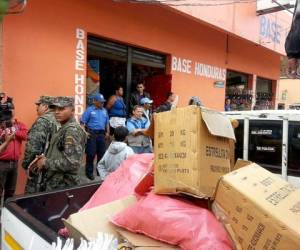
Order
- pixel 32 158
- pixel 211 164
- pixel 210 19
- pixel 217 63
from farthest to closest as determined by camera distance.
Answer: pixel 217 63
pixel 210 19
pixel 32 158
pixel 211 164

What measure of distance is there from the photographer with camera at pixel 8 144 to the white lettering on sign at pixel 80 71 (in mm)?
2140

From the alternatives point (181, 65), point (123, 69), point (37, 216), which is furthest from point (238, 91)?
point (37, 216)

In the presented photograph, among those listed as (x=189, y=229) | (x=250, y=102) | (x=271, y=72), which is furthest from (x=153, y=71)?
(x=189, y=229)

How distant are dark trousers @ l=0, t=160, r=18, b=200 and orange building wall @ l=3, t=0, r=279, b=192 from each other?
1195mm

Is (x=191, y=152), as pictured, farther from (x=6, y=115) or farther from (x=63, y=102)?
(x=6, y=115)

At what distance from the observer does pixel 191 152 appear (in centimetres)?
213

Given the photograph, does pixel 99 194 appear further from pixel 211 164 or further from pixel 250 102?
pixel 250 102

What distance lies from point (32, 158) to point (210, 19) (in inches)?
259

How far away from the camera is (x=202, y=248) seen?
69.2 inches

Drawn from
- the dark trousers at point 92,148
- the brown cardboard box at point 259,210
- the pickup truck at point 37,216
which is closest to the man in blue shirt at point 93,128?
the dark trousers at point 92,148

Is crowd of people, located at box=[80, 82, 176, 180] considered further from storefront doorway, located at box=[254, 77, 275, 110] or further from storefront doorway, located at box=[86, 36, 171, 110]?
storefront doorway, located at box=[254, 77, 275, 110]

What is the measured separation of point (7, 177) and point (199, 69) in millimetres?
6856

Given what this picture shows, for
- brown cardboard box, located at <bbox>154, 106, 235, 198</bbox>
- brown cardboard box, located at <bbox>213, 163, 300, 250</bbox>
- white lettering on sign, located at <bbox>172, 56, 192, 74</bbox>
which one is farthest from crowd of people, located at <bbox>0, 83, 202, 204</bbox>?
white lettering on sign, located at <bbox>172, 56, 192, 74</bbox>

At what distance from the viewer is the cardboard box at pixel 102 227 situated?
6.40ft
